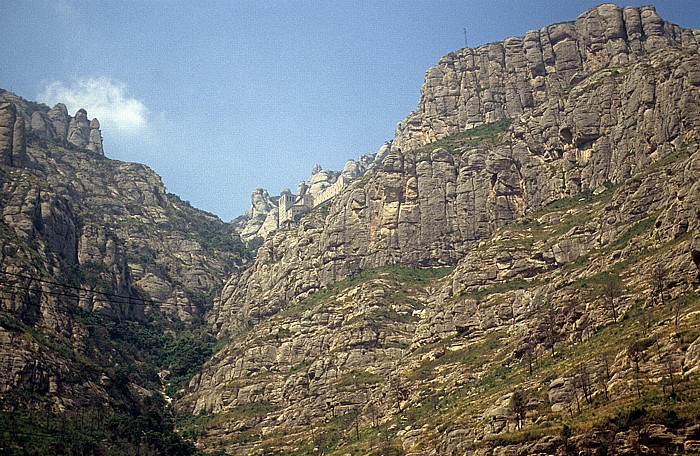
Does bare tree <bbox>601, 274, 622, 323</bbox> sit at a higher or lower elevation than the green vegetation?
higher

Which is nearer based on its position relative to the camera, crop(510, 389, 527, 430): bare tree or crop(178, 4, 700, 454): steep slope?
crop(178, 4, 700, 454): steep slope

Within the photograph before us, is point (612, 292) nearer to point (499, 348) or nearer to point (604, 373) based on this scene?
point (604, 373)

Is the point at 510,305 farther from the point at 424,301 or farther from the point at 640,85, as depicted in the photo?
the point at 640,85

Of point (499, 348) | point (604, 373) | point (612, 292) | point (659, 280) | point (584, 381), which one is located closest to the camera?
point (584, 381)

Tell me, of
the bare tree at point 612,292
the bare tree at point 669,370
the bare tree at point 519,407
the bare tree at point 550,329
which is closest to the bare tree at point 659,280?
the bare tree at point 612,292

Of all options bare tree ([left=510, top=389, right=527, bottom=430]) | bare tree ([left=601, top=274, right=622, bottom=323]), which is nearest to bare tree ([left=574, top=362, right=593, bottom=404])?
bare tree ([left=510, top=389, right=527, bottom=430])

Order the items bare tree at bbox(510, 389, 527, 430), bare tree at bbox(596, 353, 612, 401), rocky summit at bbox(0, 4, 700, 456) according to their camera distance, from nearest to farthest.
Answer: bare tree at bbox(596, 353, 612, 401), rocky summit at bbox(0, 4, 700, 456), bare tree at bbox(510, 389, 527, 430)

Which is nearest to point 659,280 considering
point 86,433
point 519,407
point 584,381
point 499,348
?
point 584,381

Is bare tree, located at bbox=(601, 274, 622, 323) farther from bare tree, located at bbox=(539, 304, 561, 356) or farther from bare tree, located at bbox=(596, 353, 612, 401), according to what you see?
bare tree, located at bbox=(596, 353, 612, 401)

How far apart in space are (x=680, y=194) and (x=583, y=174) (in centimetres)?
5916

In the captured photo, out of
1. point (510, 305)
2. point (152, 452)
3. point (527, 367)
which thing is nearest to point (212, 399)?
point (152, 452)

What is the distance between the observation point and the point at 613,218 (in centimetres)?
15738

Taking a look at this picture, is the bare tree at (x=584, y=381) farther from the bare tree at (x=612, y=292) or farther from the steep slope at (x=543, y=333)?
the bare tree at (x=612, y=292)

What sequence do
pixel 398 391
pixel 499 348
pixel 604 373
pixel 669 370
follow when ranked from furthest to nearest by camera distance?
pixel 398 391
pixel 499 348
pixel 604 373
pixel 669 370
